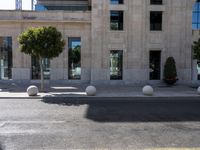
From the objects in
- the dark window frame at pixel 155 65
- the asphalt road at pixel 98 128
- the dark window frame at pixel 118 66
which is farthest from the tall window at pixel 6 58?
the asphalt road at pixel 98 128

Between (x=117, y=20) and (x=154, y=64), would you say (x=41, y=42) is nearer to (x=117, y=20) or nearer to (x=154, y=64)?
(x=117, y=20)

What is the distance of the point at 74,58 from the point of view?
27828 mm

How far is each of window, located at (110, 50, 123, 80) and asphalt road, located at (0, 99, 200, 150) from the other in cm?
1366

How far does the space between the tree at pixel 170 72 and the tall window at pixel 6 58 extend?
1500cm

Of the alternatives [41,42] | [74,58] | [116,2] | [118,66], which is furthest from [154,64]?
[41,42]

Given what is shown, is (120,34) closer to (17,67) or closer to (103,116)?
(17,67)

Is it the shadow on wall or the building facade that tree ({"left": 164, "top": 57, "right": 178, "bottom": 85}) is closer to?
the building facade

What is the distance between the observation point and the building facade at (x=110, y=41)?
2709 cm

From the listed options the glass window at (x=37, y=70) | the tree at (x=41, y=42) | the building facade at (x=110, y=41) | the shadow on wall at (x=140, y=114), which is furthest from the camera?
the glass window at (x=37, y=70)

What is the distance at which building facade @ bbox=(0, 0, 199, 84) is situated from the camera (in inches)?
1067

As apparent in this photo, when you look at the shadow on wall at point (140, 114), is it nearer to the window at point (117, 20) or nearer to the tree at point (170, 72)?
the tree at point (170, 72)

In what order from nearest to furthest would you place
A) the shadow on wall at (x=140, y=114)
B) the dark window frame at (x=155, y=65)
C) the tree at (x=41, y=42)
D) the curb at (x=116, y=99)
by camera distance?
the shadow on wall at (x=140, y=114)
the curb at (x=116, y=99)
the tree at (x=41, y=42)
the dark window frame at (x=155, y=65)

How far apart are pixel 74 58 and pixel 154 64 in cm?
789

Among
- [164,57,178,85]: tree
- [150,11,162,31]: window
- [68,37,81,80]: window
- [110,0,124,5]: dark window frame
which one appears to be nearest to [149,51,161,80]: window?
Answer: [164,57,178,85]: tree
